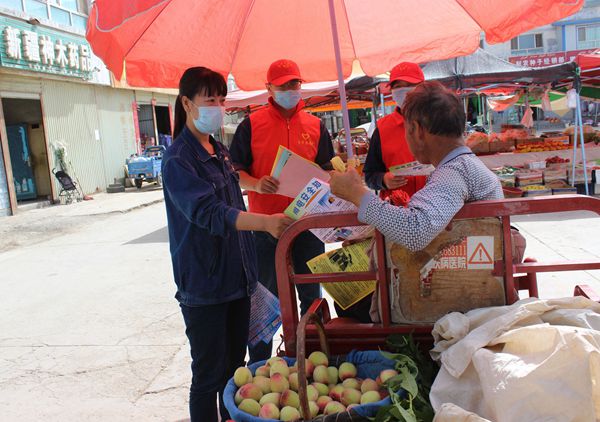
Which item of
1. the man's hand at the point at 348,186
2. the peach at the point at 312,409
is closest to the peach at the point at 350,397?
the peach at the point at 312,409

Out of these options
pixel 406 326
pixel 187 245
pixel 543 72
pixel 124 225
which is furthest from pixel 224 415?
pixel 124 225

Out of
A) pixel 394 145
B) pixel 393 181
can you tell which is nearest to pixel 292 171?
pixel 393 181

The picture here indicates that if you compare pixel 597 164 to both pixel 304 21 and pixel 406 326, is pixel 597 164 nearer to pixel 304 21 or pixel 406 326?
pixel 304 21

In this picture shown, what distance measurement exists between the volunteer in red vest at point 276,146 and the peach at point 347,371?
1.55 metres

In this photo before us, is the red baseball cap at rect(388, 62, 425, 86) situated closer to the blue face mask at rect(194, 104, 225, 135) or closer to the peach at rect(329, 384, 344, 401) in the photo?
the blue face mask at rect(194, 104, 225, 135)

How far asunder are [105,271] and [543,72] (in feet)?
26.8

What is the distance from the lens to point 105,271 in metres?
7.56

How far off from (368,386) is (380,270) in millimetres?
411

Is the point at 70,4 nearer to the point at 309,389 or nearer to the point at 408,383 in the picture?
the point at 309,389

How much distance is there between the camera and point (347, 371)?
1876mm

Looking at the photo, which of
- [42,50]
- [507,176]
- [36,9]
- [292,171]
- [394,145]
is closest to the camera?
[292,171]

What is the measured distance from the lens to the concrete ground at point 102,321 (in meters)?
3.79

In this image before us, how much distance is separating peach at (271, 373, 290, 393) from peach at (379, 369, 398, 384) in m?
0.33

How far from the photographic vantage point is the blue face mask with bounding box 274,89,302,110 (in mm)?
3484
